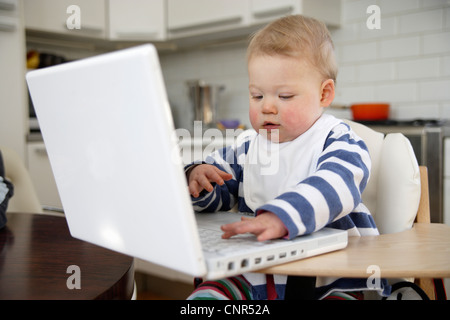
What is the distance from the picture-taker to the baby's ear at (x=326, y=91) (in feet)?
3.27

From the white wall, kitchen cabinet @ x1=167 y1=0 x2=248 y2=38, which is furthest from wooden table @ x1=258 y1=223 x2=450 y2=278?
kitchen cabinet @ x1=167 y1=0 x2=248 y2=38

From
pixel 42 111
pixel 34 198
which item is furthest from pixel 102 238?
pixel 34 198

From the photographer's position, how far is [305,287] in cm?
70

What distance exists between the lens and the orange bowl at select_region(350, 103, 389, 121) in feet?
8.04

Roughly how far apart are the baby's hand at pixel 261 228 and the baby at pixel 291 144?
103mm

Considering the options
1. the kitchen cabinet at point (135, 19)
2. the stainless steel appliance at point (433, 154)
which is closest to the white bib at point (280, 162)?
the stainless steel appliance at point (433, 154)

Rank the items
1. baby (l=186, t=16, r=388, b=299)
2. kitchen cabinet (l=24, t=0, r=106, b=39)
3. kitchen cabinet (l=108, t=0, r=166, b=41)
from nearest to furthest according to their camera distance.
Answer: baby (l=186, t=16, r=388, b=299) → kitchen cabinet (l=24, t=0, r=106, b=39) → kitchen cabinet (l=108, t=0, r=166, b=41)

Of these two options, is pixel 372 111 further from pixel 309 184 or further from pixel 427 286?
pixel 309 184

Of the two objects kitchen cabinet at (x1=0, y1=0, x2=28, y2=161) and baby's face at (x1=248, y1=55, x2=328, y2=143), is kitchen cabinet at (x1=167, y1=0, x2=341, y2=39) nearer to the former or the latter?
kitchen cabinet at (x1=0, y1=0, x2=28, y2=161)

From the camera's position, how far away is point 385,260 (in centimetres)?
66

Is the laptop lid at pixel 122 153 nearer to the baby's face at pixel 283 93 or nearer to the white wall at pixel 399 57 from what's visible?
the baby's face at pixel 283 93

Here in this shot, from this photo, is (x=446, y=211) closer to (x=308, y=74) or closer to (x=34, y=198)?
(x=308, y=74)

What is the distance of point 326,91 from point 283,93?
0.13m

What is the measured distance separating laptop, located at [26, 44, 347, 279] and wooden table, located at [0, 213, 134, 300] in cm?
5
